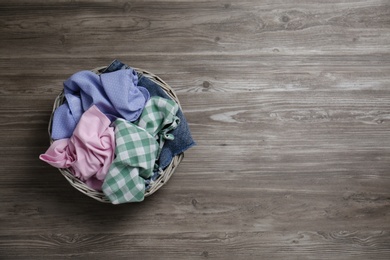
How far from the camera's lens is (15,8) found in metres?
1.36

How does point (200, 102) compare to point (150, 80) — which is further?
point (200, 102)

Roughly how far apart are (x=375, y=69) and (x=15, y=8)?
1219mm

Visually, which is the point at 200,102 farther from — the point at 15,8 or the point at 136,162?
the point at 15,8

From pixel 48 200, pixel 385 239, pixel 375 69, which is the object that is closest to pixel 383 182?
pixel 385 239

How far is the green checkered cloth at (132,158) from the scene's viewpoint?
108 centimetres

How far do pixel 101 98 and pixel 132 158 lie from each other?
19 cm

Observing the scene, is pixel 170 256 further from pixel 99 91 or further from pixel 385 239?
pixel 385 239

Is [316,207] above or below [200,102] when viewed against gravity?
below


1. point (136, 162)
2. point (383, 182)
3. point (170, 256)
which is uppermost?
point (136, 162)

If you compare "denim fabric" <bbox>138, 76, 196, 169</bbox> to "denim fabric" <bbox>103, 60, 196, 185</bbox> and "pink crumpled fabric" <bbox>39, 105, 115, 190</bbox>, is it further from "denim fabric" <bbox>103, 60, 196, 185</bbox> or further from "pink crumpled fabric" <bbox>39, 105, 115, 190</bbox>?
"pink crumpled fabric" <bbox>39, 105, 115, 190</bbox>

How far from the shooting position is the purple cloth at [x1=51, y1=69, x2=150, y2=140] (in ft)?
3.64

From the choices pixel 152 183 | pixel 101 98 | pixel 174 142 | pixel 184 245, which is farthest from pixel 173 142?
pixel 184 245

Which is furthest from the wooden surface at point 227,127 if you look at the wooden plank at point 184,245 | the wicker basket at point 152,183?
the wicker basket at point 152,183

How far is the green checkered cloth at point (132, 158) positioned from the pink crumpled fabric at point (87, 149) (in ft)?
0.11
